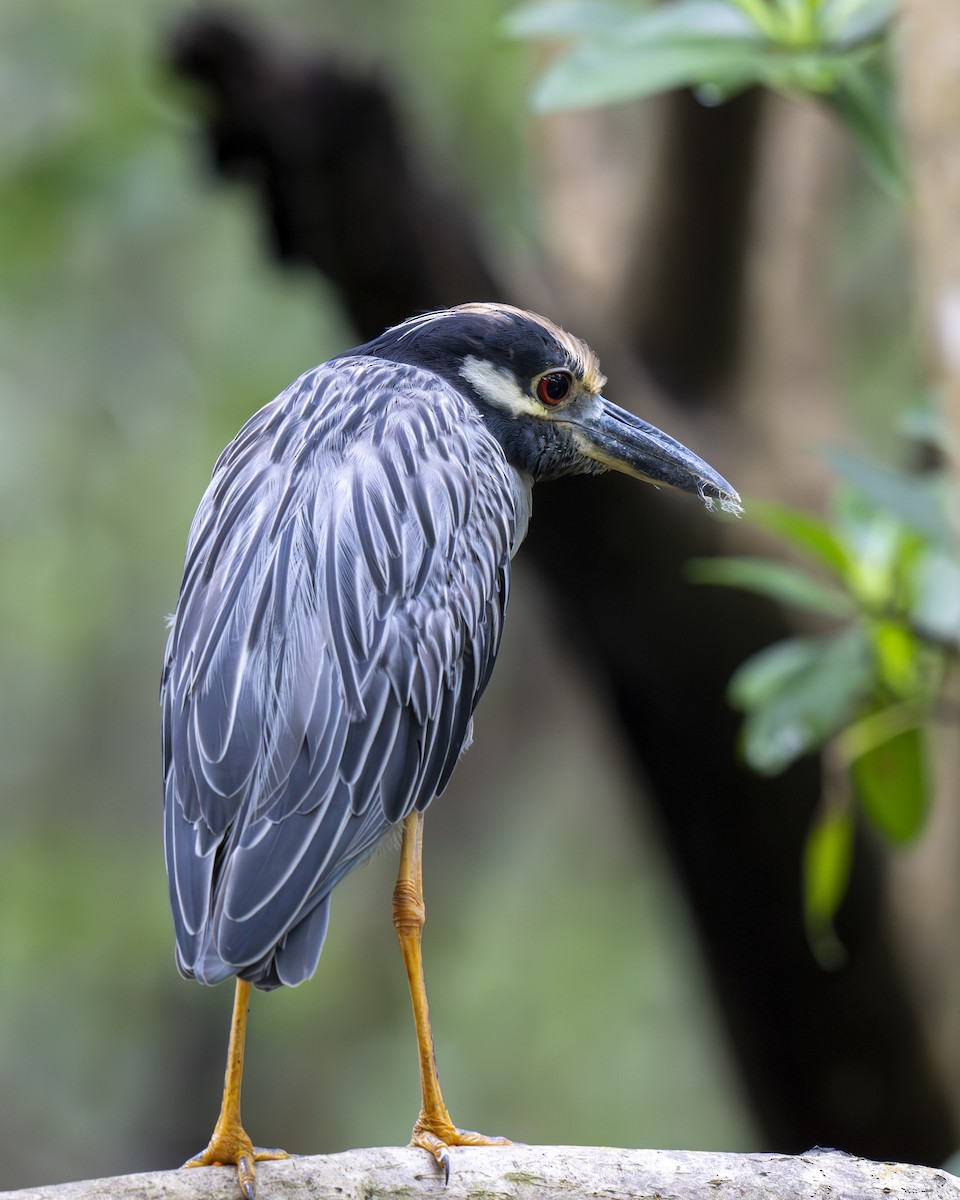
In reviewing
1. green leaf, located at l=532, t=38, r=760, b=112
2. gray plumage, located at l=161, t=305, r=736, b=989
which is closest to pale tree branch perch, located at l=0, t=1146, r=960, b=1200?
gray plumage, located at l=161, t=305, r=736, b=989

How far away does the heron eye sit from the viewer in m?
3.26

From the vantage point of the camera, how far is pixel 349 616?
2828mm

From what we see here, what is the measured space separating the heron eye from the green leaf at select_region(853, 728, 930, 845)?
1.42m

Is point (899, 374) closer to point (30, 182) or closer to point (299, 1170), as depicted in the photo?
point (30, 182)

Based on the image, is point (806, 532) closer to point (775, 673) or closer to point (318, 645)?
point (775, 673)

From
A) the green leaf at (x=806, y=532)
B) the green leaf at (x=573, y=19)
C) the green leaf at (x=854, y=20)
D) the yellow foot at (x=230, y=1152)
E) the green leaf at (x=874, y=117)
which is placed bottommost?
the yellow foot at (x=230, y=1152)

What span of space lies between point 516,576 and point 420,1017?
15.3 ft

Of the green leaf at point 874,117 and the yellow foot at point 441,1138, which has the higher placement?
the green leaf at point 874,117

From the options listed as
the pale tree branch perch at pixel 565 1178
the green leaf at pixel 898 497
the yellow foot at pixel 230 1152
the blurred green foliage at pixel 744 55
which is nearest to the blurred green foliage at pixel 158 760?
the blurred green foliage at pixel 744 55

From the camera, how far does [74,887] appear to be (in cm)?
875

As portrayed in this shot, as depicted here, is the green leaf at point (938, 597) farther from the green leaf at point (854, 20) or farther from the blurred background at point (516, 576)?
the green leaf at point (854, 20)

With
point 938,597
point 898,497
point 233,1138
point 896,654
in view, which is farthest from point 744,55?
point 233,1138

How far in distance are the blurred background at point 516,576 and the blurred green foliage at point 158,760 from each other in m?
0.03

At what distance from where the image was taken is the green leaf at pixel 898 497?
3.65m
